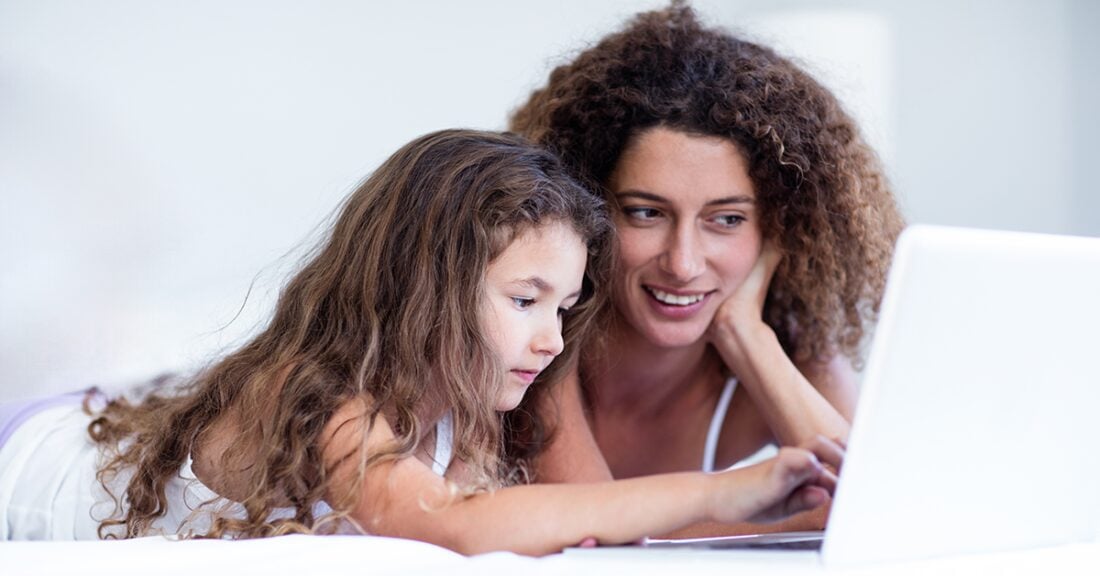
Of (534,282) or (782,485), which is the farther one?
(534,282)

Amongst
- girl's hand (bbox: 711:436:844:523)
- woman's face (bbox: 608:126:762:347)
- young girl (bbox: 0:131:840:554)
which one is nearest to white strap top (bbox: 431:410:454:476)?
young girl (bbox: 0:131:840:554)

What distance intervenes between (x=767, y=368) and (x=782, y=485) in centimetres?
81

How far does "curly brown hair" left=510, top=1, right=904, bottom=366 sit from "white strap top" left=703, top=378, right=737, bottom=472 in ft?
0.67

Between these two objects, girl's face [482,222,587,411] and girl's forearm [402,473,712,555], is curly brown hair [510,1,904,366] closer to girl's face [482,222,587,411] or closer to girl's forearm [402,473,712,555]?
girl's face [482,222,587,411]

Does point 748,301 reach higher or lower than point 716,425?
higher

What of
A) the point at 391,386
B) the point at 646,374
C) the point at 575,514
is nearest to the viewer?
the point at 575,514

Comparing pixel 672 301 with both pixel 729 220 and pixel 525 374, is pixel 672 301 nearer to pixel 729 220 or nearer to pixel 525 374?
pixel 729 220

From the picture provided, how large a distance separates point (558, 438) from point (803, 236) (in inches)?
18.5

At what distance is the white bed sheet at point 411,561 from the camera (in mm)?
890

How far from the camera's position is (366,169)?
272 centimetres

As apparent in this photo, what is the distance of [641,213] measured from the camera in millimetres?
1653

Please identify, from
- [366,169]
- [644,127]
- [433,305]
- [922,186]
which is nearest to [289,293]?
[433,305]

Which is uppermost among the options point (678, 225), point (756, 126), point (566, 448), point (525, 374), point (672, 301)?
point (756, 126)

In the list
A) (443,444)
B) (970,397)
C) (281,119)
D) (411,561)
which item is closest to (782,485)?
(970,397)
